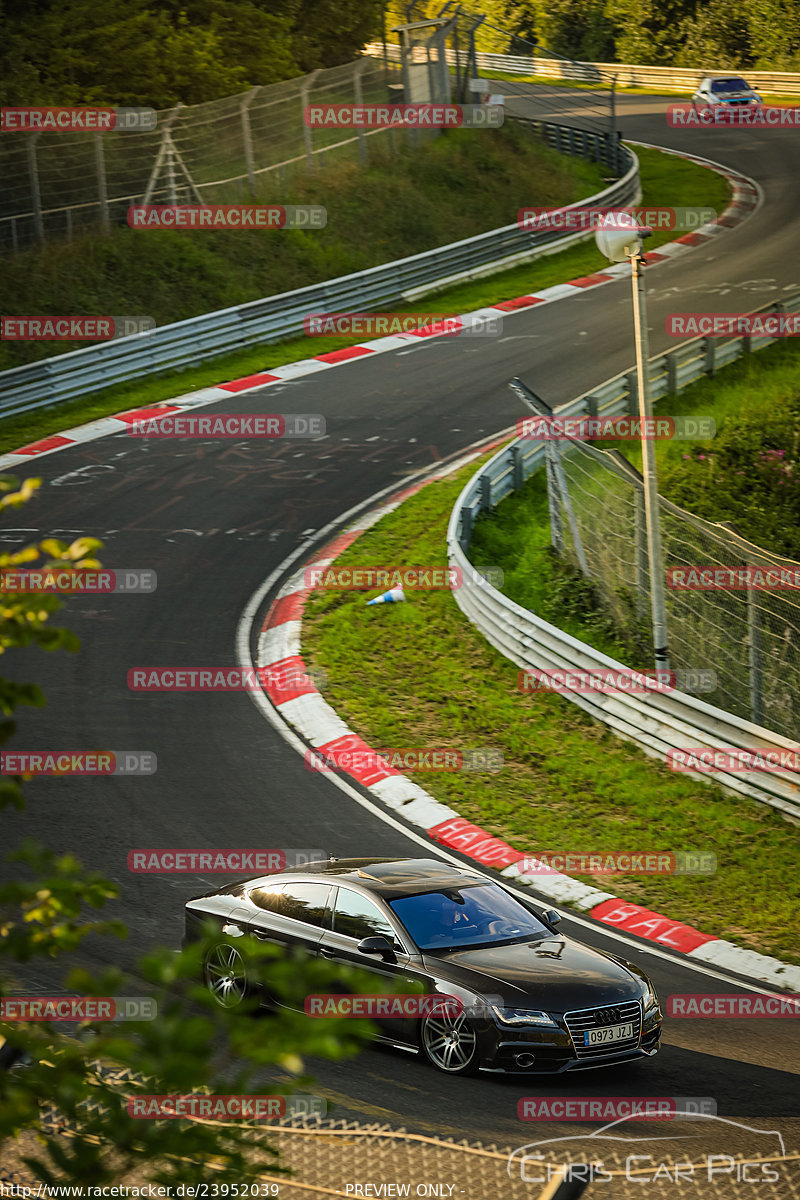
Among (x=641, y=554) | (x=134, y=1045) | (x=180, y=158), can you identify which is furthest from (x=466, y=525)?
(x=134, y=1045)

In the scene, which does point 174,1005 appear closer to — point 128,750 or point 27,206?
point 128,750

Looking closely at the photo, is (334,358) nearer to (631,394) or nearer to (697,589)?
(631,394)

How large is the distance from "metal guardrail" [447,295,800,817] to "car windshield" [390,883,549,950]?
4.59 meters

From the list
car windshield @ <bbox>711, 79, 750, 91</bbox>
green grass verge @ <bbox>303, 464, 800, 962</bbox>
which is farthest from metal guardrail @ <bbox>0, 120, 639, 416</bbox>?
car windshield @ <bbox>711, 79, 750, 91</bbox>

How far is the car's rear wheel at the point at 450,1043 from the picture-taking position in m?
8.62

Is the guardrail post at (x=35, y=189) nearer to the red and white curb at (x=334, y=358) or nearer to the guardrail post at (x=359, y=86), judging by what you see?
the red and white curb at (x=334, y=358)

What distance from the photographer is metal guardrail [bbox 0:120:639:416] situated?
2592cm

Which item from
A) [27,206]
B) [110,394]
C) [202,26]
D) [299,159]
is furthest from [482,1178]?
[202,26]

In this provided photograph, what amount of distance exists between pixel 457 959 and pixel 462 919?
1.45 ft

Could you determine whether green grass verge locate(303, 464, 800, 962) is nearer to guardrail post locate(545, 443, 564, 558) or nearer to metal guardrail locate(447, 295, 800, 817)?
metal guardrail locate(447, 295, 800, 817)

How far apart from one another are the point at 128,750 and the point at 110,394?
547 inches

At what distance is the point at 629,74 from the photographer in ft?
212

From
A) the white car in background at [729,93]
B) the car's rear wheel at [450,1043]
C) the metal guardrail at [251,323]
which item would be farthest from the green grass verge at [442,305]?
the car's rear wheel at [450,1043]

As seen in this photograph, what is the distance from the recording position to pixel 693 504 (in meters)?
22.2
